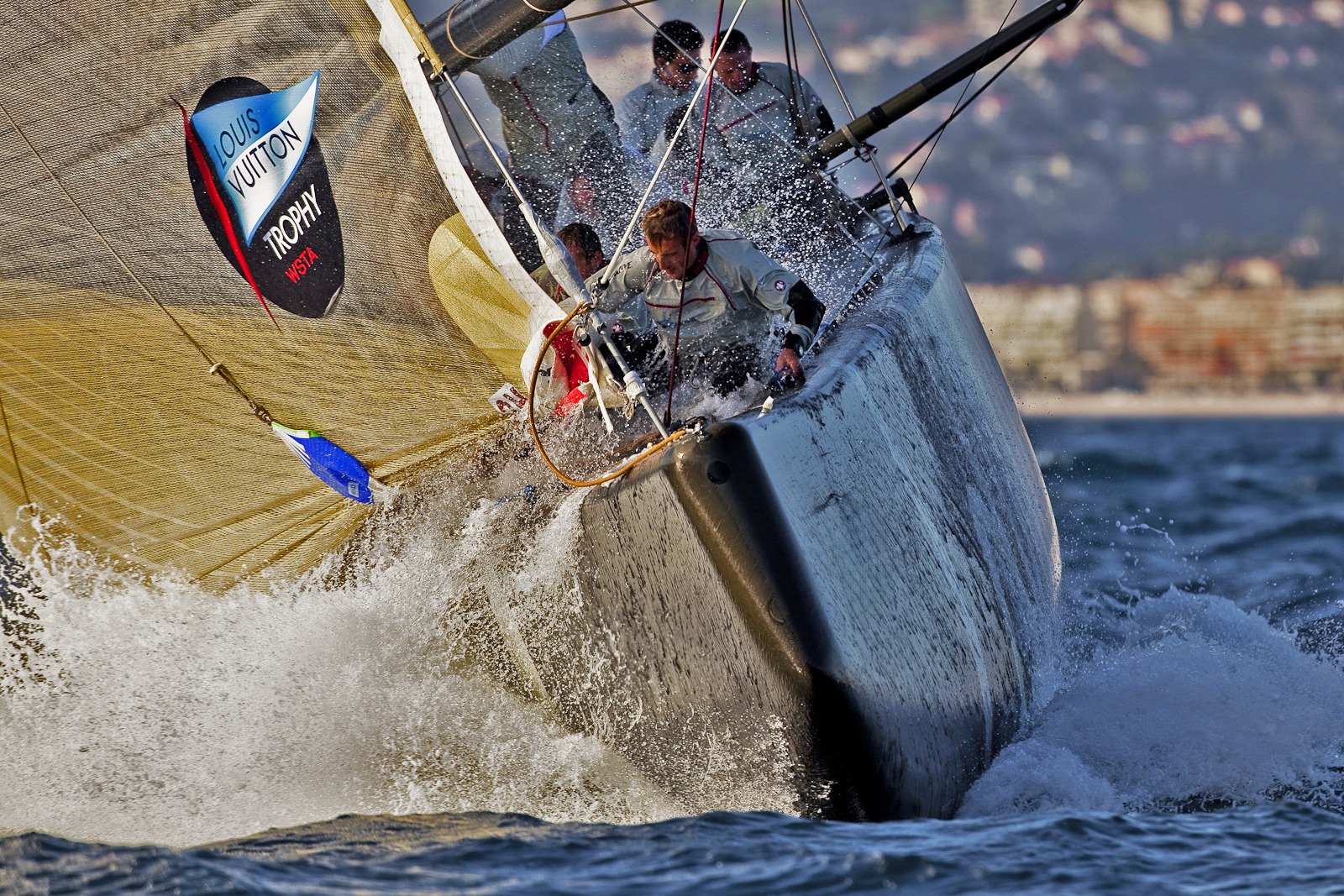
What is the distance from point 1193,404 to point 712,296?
54.9 meters

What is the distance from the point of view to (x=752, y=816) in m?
2.67

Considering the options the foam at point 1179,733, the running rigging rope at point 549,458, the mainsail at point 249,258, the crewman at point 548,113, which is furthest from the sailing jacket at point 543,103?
the foam at point 1179,733

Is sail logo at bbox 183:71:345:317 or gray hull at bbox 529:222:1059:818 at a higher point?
sail logo at bbox 183:71:345:317

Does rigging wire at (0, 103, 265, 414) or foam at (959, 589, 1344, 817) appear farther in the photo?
rigging wire at (0, 103, 265, 414)

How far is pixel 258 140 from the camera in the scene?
12.1ft

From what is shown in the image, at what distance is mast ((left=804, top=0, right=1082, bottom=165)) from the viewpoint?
14.9 feet

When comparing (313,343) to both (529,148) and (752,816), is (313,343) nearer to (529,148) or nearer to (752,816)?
(529,148)

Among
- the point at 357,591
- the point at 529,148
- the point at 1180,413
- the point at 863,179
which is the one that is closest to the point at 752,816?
the point at 357,591

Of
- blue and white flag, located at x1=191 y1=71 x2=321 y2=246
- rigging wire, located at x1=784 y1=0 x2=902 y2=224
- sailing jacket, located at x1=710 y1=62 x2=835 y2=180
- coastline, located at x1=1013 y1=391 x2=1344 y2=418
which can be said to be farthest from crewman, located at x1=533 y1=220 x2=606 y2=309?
Result: coastline, located at x1=1013 y1=391 x2=1344 y2=418

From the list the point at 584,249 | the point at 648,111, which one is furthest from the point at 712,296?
the point at 648,111

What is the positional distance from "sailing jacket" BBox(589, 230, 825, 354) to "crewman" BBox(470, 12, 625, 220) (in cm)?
132

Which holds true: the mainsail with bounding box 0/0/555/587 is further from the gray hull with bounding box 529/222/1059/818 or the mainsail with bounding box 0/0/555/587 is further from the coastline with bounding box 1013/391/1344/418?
the coastline with bounding box 1013/391/1344/418

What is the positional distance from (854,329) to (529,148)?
1.66m

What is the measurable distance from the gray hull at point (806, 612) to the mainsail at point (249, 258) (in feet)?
3.25
